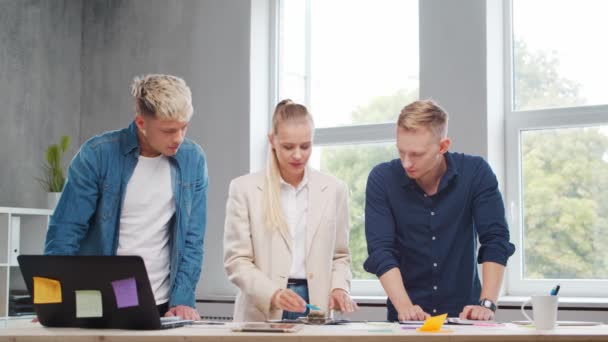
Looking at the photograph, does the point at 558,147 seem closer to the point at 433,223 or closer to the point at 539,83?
the point at 539,83

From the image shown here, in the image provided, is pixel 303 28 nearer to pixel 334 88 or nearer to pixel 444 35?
pixel 334 88

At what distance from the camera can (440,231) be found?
2.66 m

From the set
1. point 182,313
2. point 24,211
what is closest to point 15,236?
point 24,211

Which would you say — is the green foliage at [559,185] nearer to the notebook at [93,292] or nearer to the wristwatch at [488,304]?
the wristwatch at [488,304]

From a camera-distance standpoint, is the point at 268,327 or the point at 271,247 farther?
the point at 271,247

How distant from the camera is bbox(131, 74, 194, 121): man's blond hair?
2.50 meters

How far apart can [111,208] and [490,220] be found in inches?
47.8

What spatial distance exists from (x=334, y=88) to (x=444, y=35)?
0.87m

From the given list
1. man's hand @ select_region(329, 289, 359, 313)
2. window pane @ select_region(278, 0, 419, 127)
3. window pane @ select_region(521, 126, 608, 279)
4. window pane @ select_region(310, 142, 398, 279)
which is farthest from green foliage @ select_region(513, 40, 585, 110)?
man's hand @ select_region(329, 289, 359, 313)

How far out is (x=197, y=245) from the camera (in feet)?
8.80

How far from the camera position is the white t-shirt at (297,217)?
2.64m

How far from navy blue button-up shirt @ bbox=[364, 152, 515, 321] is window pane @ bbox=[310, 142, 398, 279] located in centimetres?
193

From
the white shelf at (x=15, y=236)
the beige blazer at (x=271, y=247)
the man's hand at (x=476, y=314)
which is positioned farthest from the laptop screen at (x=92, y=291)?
the white shelf at (x=15, y=236)

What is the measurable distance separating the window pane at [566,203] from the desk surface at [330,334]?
2118 millimetres
